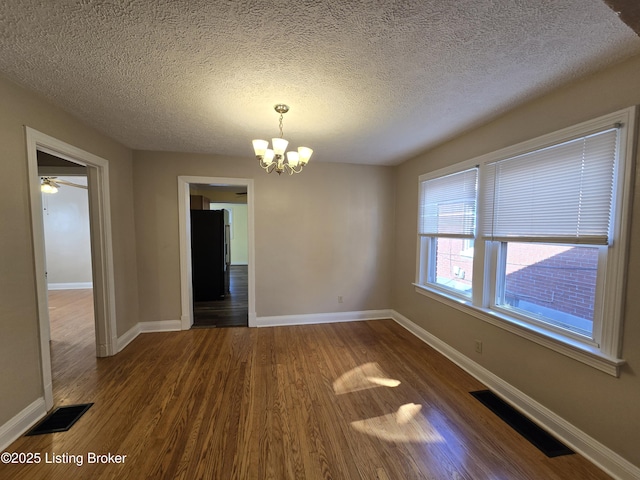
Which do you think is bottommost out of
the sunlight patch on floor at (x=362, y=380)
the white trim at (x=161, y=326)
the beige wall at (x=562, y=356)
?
the sunlight patch on floor at (x=362, y=380)

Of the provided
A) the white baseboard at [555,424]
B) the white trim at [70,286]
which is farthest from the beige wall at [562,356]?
the white trim at [70,286]

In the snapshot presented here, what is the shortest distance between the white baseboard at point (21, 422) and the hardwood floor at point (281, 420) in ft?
0.26

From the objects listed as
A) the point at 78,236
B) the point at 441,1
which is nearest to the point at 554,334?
the point at 441,1

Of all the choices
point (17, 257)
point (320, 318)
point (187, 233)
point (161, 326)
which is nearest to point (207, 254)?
point (187, 233)

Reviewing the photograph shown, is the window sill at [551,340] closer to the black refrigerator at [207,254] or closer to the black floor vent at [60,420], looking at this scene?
the black floor vent at [60,420]

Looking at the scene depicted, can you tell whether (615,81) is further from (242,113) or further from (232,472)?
(232,472)

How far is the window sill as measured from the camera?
4.96ft

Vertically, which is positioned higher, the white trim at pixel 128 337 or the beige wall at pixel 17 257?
the beige wall at pixel 17 257

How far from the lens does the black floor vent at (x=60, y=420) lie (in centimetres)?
177

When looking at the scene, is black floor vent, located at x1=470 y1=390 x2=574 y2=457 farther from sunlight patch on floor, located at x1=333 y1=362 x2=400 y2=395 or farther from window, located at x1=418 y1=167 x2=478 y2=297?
window, located at x1=418 y1=167 x2=478 y2=297

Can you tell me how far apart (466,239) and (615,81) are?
5.07 ft

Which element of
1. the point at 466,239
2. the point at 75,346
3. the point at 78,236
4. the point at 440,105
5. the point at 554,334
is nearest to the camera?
the point at 554,334

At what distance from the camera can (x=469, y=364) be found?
2.52m

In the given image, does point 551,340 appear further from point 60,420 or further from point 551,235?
point 60,420
